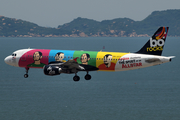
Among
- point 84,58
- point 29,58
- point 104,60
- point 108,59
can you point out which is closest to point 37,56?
point 29,58

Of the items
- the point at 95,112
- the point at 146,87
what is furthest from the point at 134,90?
the point at 95,112

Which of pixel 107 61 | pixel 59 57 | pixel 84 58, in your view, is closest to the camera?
pixel 107 61

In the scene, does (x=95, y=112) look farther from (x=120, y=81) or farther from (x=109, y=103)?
(x=120, y=81)

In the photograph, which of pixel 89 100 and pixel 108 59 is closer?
pixel 108 59

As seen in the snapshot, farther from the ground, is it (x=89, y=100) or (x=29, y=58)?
(x=29, y=58)

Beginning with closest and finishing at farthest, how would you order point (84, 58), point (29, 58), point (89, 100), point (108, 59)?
point (108, 59) < point (84, 58) < point (29, 58) < point (89, 100)

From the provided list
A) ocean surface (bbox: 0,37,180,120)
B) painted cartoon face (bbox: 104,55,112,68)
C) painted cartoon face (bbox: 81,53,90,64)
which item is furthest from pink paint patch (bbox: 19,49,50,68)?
ocean surface (bbox: 0,37,180,120)

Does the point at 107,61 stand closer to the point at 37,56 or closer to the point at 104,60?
the point at 104,60

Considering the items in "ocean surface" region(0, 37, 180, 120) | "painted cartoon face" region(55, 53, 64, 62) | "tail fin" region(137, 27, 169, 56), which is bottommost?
"ocean surface" region(0, 37, 180, 120)

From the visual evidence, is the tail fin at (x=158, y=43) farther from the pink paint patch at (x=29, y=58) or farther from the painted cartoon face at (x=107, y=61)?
the pink paint patch at (x=29, y=58)

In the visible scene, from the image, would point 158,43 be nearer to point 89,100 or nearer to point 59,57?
point 59,57

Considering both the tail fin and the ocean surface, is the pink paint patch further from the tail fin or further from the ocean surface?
the ocean surface

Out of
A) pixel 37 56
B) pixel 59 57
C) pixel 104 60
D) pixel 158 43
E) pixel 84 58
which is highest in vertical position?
pixel 158 43

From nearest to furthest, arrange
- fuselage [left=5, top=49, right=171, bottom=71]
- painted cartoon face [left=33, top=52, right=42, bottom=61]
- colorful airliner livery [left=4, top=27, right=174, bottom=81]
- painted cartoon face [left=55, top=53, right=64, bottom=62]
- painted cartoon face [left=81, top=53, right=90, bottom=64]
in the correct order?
1. colorful airliner livery [left=4, top=27, right=174, bottom=81]
2. fuselage [left=5, top=49, right=171, bottom=71]
3. painted cartoon face [left=81, top=53, right=90, bottom=64]
4. painted cartoon face [left=55, top=53, right=64, bottom=62]
5. painted cartoon face [left=33, top=52, right=42, bottom=61]
